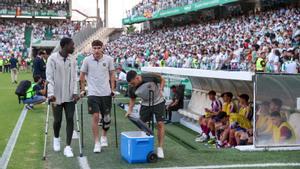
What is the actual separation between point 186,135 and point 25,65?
37.8 metres

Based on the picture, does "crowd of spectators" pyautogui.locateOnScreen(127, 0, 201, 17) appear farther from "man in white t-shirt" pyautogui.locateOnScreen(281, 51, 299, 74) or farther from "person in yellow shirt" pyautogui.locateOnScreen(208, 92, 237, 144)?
"person in yellow shirt" pyautogui.locateOnScreen(208, 92, 237, 144)

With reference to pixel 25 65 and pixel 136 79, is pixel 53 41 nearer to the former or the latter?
pixel 25 65

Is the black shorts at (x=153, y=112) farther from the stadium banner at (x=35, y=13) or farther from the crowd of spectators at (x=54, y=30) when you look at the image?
the stadium banner at (x=35, y=13)

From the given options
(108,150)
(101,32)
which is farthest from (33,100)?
(101,32)

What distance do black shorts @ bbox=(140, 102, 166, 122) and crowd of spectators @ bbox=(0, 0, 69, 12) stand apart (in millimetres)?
58119

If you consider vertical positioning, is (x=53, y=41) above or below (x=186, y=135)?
above

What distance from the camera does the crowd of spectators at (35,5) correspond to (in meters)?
63.2

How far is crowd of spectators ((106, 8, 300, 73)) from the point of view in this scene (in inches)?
627

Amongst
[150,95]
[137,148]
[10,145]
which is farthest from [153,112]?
[10,145]

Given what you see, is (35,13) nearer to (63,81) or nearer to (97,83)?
(97,83)

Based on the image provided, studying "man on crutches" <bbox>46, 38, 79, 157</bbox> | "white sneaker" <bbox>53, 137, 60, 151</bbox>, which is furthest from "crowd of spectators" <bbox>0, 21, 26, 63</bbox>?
"man on crutches" <bbox>46, 38, 79, 157</bbox>

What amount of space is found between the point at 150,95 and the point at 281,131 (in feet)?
8.42

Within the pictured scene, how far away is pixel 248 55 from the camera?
18.7 m

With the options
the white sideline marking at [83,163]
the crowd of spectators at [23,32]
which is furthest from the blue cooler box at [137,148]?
the crowd of spectators at [23,32]
